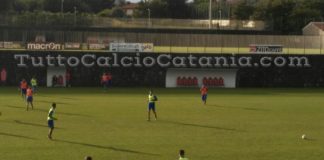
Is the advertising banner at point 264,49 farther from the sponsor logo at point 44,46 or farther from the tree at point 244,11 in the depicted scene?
the tree at point 244,11

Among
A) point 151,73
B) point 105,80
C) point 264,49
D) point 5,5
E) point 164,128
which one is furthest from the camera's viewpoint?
point 5,5

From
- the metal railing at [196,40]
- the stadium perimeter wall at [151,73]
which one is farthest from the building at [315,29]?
the stadium perimeter wall at [151,73]

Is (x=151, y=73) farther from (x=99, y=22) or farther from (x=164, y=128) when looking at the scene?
(x=99, y=22)

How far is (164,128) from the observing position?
2747 centimetres

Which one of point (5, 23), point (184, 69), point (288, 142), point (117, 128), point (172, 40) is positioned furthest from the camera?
Answer: point (5, 23)

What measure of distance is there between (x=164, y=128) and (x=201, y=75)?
28846 mm

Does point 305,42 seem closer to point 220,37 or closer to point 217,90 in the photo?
point 220,37

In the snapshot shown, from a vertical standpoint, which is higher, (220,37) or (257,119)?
(220,37)

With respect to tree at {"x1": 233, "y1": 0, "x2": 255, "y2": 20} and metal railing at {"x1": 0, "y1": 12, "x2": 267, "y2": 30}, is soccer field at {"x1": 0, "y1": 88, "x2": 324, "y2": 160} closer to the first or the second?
metal railing at {"x1": 0, "y1": 12, "x2": 267, "y2": 30}

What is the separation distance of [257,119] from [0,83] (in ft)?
94.8

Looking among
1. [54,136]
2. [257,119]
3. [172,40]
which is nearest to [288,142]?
[257,119]

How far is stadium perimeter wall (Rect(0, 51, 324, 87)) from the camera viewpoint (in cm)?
5253

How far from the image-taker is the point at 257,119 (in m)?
31.4

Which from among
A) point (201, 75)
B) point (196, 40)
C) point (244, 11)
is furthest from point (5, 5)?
point (201, 75)
